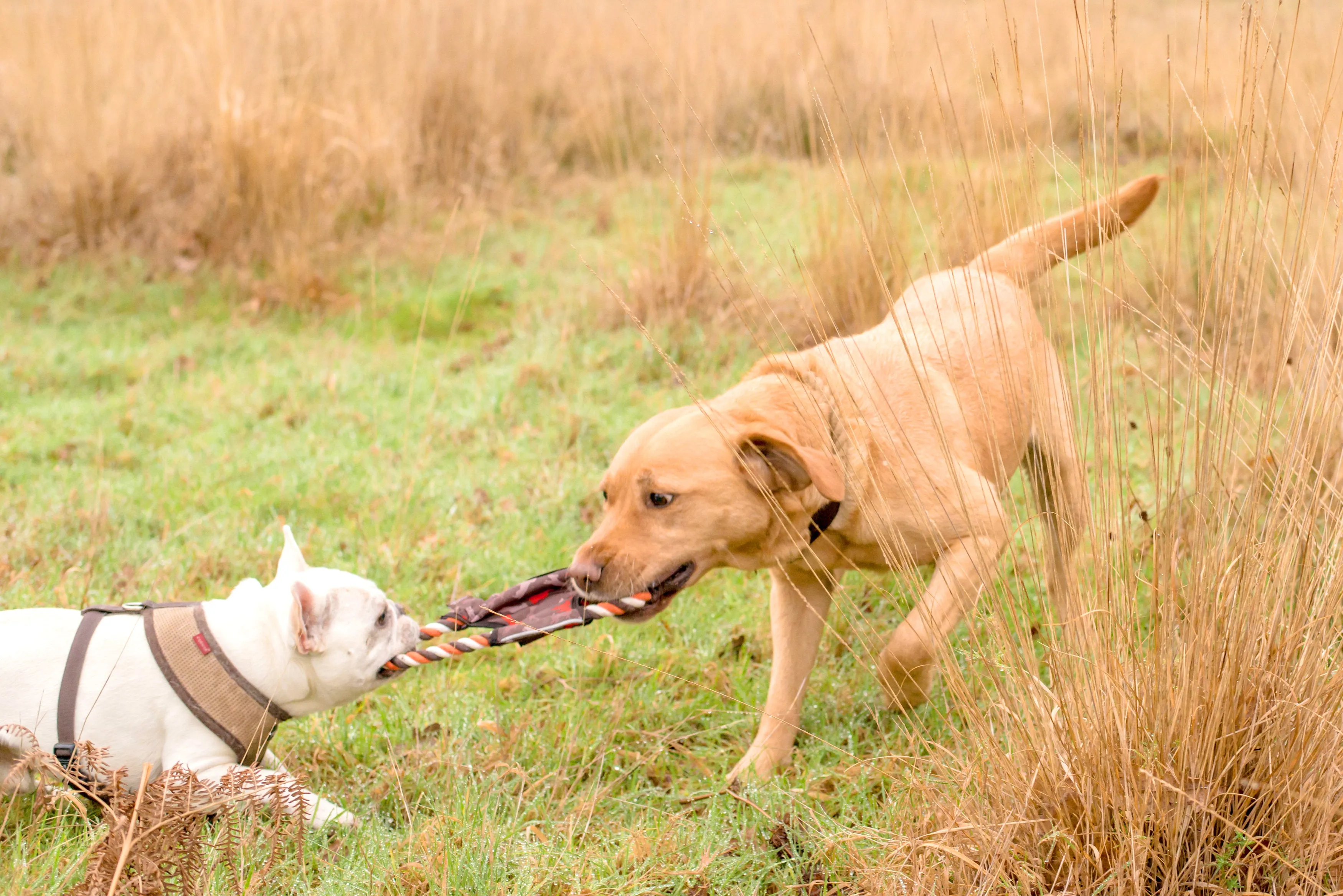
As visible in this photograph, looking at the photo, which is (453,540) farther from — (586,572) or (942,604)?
(942,604)

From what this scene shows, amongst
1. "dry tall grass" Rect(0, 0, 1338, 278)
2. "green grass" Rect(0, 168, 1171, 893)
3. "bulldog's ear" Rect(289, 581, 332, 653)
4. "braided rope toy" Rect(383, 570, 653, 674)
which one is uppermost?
"dry tall grass" Rect(0, 0, 1338, 278)

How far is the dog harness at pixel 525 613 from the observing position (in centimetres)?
309

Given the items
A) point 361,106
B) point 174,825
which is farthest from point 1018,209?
point 361,106

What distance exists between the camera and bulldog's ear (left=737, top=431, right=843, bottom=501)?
2904 millimetres

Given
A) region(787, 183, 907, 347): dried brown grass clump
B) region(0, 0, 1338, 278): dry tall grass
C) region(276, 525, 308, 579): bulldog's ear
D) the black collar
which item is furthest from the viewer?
region(0, 0, 1338, 278): dry tall grass

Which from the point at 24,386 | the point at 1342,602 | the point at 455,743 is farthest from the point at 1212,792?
the point at 24,386

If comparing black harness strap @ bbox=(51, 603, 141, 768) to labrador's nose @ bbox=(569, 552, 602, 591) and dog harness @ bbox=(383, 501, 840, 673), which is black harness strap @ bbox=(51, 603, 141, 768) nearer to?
dog harness @ bbox=(383, 501, 840, 673)

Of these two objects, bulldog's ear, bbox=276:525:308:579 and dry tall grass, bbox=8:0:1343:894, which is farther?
bulldog's ear, bbox=276:525:308:579

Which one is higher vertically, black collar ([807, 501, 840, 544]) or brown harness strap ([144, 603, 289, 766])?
black collar ([807, 501, 840, 544])

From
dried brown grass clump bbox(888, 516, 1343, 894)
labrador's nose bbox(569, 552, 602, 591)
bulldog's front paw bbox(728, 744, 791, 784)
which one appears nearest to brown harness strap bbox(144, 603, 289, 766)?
labrador's nose bbox(569, 552, 602, 591)

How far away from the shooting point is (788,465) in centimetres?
307

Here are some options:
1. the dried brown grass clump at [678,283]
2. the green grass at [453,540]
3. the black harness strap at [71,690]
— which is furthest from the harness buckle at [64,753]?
the dried brown grass clump at [678,283]

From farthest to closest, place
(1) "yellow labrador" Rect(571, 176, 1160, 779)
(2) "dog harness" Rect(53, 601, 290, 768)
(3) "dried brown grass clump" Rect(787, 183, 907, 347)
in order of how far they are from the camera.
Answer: (3) "dried brown grass clump" Rect(787, 183, 907, 347), (2) "dog harness" Rect(53, 601, 290, 768), (1) "yellow labrador" Rect(571, 176, 1160, 779)

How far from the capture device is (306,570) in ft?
11.1
